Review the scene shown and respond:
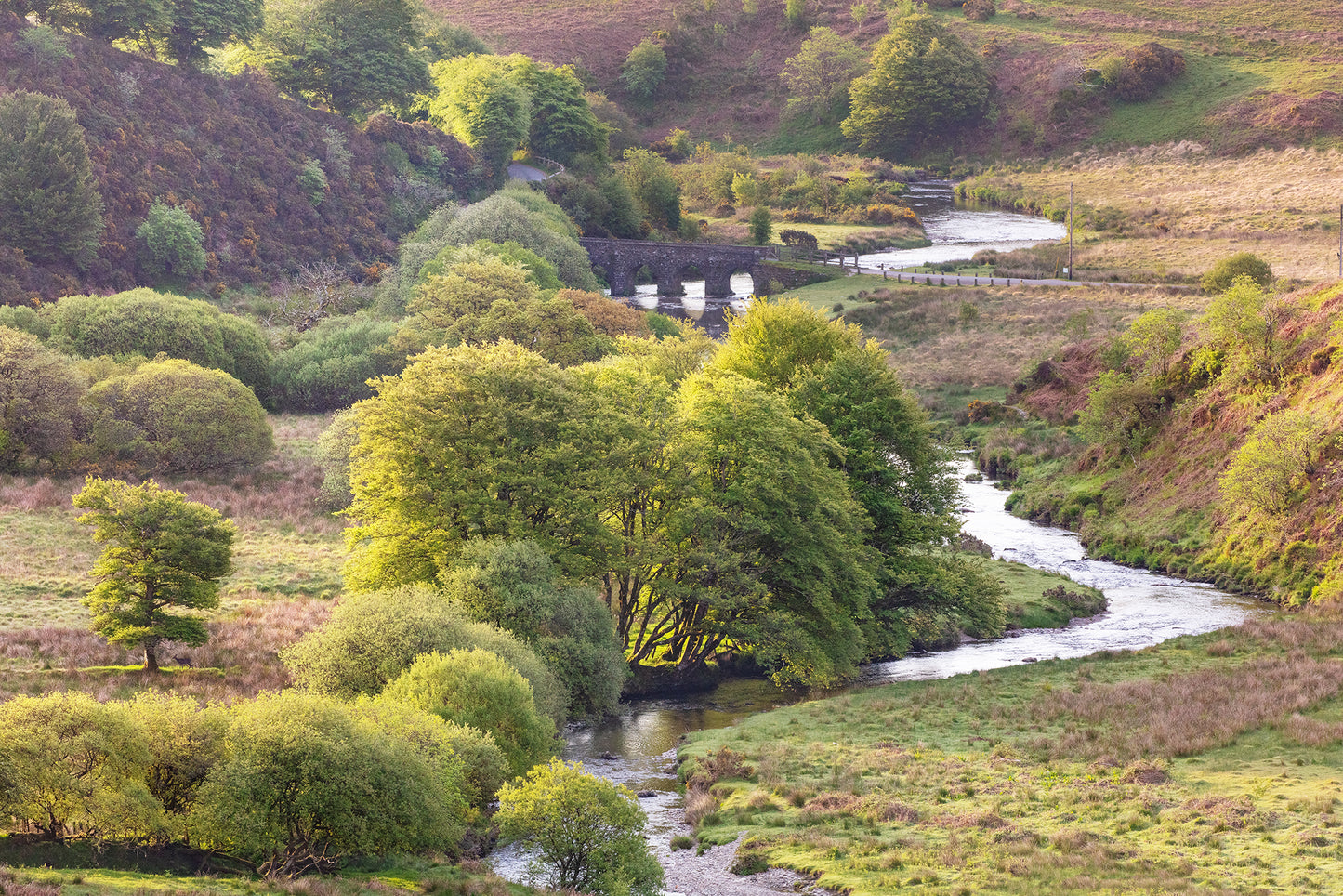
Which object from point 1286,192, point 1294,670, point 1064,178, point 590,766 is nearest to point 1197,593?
point 1294,670

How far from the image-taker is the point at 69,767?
2572 centimetres

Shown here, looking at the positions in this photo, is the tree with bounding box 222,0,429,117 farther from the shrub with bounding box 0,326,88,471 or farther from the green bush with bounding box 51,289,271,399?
the shrub with bounding box 0,326,88,471

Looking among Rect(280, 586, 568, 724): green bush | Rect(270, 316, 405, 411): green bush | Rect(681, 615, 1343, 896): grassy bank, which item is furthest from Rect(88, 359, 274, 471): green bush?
Rect(681, 615, 1343, 896): grassy bank

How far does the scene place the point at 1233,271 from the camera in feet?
330

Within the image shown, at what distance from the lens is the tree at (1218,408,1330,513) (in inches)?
2325

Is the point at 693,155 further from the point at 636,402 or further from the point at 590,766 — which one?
the point at 590,766

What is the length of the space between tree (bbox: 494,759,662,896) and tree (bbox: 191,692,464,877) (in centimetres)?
195

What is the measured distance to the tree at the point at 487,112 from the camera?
14462cm

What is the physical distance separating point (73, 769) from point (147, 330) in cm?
5892

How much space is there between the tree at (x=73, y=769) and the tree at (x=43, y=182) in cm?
7813

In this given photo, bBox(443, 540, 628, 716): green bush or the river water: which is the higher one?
BBox(443, 540, 628, 716): green bush

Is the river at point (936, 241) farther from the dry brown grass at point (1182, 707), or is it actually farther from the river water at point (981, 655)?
the dry brown grass at point (1182, 707)

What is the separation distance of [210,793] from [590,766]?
1496 centimetres

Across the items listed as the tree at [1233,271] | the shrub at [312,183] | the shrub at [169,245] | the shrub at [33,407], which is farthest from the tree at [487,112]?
the shrub at [33,407]
